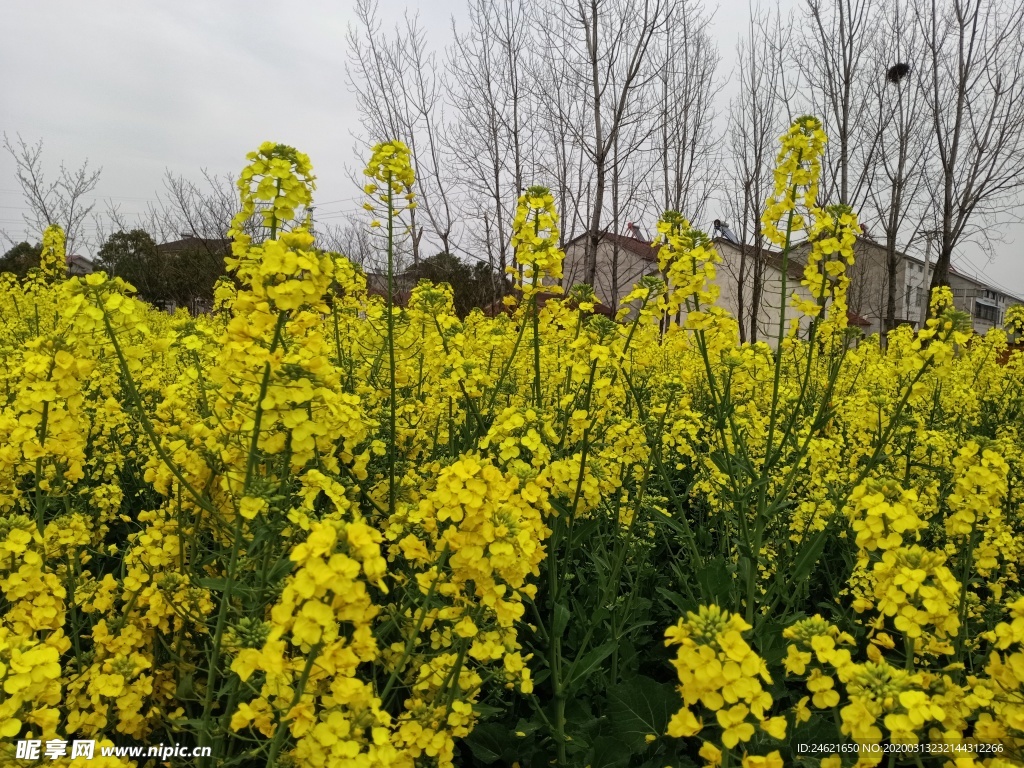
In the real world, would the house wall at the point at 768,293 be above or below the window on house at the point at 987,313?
below

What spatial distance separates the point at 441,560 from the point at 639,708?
4.06ft

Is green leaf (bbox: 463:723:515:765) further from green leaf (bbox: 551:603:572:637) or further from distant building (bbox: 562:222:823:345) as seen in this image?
distant building (bbox: 562:222:823:345)

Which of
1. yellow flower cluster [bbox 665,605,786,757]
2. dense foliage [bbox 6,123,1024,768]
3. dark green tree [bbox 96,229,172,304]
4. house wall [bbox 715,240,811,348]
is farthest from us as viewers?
dark green tree [bbox 96,229,172,304]

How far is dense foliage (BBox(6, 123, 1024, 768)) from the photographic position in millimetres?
1355

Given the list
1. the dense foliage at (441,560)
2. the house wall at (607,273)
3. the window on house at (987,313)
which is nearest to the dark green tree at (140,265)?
the house wall at (607,273)

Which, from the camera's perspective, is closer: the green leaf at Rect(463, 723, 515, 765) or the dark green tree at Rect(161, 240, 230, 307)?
the green leaf at Rect(463, 723, 515, 765)

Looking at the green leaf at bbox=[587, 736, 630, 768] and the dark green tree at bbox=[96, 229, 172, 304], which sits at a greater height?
the dark green tree at bbox=[96, 229, 172, 304]

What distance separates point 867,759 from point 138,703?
1945mm

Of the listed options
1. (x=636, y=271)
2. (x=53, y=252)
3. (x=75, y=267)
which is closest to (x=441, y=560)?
(x=53, y=252)

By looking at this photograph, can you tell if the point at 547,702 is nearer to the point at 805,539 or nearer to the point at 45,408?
the point at 805,539

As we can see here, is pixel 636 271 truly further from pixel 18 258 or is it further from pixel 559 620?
pixel 18 258

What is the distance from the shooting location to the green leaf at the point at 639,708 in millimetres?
2221

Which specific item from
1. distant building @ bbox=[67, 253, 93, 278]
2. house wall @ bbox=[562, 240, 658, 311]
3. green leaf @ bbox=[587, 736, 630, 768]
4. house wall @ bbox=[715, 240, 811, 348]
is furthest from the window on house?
green leaf @ bbox=[587, 736, 630, 768]

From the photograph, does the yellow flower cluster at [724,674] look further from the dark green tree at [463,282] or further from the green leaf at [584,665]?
the dark green tree at [463,282]
